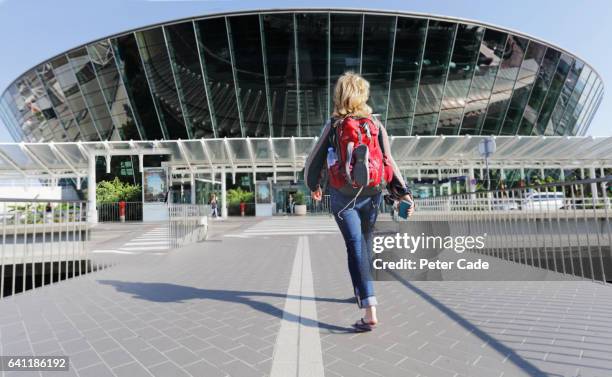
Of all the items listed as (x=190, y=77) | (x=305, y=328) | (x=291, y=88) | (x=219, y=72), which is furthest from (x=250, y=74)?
(x=305, y=328)

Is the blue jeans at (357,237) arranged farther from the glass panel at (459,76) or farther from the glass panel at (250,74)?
the glass panel at (459,76)

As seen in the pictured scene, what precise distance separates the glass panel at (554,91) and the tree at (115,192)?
3414 centimetres

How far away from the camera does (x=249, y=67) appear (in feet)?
75.3

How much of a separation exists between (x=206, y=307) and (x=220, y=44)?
900 inches

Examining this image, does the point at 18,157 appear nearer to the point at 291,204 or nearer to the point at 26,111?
the point at 26,111

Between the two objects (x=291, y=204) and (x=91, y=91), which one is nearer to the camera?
(x=91, y=91)

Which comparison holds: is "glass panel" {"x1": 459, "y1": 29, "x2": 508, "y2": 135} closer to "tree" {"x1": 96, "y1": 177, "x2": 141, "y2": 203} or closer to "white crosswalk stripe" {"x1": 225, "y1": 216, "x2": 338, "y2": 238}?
"white crosswalk stripe" {"x1": 225, "y1": 216, "x2": 338, "y2": 238}

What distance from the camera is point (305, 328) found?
8.80 ft

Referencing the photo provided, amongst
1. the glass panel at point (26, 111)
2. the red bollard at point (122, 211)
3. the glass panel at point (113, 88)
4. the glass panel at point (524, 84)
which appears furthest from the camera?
the glass panel at point (26, 111)

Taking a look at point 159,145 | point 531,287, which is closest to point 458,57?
point 159,145

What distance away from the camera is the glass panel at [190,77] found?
22547 millimetres

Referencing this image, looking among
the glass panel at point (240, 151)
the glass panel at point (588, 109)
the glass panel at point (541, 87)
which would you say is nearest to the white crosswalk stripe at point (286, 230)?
the glass panel at point (240, 151)

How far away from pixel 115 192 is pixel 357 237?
25.9 m

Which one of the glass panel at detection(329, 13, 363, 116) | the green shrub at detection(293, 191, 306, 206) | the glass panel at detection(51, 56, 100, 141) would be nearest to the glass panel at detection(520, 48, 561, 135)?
the glass panel at detection(329, 13, 363, 116)
